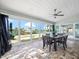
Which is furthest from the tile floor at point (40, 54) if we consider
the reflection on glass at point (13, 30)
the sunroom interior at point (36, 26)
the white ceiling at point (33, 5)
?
the white ceiling at point (33, 5)

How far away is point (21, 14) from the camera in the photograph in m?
5.96

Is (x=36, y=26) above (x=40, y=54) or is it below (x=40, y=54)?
above

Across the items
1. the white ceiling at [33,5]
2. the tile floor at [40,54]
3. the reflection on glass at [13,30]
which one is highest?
the white ceiling at [33,5]

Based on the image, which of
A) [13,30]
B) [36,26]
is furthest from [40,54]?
[36,26]

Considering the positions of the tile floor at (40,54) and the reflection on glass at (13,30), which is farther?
the reflection on glass at (13,30)

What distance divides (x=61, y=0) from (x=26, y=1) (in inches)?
76.9

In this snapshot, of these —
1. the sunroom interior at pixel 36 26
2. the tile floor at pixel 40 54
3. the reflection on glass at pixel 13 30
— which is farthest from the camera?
the reflection on glass at pixel 13 30

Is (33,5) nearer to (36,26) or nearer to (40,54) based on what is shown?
(40,54)

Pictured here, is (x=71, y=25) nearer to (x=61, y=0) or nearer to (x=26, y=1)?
(x=61, y=0)

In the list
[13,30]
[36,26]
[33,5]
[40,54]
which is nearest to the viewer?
[40,54]

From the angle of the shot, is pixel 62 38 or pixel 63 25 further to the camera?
pixel 63 25

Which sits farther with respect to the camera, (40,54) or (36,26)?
(36,26)

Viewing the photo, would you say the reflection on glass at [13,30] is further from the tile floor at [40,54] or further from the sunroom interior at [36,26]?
the tile floor at [40,54]

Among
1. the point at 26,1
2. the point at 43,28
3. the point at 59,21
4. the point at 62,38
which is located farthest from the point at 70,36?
the point at 26,1
